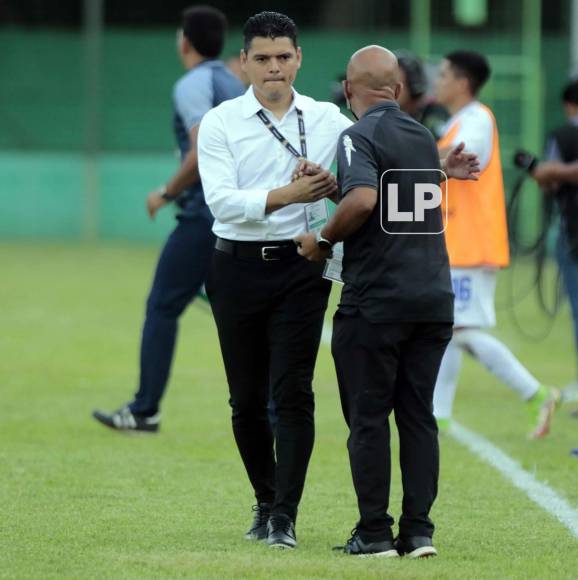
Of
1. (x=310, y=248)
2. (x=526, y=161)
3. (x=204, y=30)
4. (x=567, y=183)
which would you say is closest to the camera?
(x=310, y=248)

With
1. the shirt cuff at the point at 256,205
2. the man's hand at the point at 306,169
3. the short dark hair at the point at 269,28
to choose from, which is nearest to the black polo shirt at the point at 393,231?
the man's hand at the point at 306,169

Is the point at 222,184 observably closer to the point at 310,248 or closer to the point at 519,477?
the point at 310,248

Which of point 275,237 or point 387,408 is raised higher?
point 275,237

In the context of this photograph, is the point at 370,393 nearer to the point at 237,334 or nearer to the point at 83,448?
the point at 237,334

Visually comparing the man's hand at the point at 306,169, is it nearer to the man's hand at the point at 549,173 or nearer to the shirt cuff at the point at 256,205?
the shirt cuff at the point at 256,205

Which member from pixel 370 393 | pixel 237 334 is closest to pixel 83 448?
pixel 237 334

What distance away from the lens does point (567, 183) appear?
10367 millimetres

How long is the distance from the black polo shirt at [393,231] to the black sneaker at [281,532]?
0.89m

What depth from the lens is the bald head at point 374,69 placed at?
580 centimetres

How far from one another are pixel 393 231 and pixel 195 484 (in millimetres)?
2345

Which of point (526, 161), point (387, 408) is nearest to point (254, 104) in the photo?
point (387, 408)

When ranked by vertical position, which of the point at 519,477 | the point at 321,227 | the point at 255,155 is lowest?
the point at 519,477

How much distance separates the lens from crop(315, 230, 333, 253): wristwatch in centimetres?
579

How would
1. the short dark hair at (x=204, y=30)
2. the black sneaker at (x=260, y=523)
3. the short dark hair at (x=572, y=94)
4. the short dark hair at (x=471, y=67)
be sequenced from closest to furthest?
the black sneaker at (x=260, y=523), the short dark hair at (x=204, y=30), the short dark hair at (x=471, y=67), the short dark hair at (x=572, y=94)
